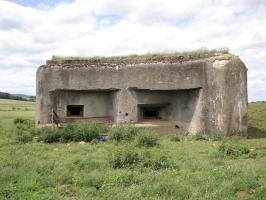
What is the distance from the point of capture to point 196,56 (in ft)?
47.1

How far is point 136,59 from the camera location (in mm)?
14953

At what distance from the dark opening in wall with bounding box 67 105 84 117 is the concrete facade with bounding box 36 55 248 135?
297mm

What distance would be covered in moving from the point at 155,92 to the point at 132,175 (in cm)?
841

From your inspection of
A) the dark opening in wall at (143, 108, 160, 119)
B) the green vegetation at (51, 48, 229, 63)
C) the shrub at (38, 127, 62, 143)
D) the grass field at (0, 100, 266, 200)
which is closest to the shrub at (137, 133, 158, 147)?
the grass field at (0, 100, 266, 200)

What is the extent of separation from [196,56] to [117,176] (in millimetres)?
8388

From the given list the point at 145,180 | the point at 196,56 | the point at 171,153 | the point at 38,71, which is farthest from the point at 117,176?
the point at 38,71

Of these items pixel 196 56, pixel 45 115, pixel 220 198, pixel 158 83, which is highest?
pixel 196 56

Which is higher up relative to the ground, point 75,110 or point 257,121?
point 75,110

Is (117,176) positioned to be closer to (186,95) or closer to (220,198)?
(220,198)

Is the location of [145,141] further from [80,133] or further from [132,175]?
[132,175]

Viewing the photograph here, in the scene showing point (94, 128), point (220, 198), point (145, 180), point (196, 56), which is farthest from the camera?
point (196, 56)

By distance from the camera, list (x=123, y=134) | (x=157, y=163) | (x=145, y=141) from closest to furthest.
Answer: (x=157, y=163) < (x=145, y=141) < (x=123, y=134)

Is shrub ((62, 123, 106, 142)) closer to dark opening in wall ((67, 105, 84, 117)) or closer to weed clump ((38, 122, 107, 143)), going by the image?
weed clump ((38, 122, 107, 143))

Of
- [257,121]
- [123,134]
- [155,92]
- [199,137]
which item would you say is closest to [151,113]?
[155,92]
